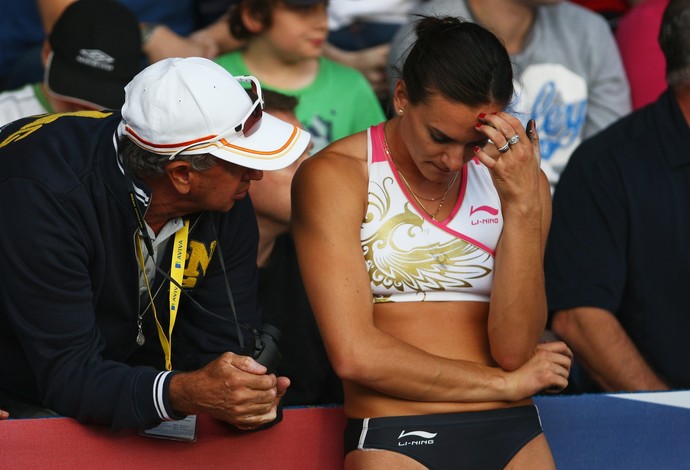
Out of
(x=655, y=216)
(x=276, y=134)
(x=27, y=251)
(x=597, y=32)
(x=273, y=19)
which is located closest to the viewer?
(x=27, y=251)

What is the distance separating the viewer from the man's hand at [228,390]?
252 centimetres

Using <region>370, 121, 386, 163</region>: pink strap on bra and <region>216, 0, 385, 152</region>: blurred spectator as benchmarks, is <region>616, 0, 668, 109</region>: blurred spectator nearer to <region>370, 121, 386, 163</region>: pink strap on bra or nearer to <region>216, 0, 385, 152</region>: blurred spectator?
<region>216, 0, 385, 152</region>: blurred spectator

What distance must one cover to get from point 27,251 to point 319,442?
0.95m

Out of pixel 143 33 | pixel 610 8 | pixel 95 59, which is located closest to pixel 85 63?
pixel 95 59

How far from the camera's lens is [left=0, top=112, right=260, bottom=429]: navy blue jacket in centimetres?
261

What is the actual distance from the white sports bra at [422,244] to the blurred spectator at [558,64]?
5.21 feet

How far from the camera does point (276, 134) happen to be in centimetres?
277

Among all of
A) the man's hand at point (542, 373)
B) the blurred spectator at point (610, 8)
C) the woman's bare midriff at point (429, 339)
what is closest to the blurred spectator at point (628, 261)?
the man's hand at point (542, 373)

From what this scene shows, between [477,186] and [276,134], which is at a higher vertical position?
[276,134]

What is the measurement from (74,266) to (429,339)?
943mm

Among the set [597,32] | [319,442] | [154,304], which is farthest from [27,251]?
[597,32]

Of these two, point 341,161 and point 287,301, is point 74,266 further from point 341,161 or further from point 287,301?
point 287,301

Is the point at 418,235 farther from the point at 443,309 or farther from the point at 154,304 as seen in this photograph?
the point at 154,304

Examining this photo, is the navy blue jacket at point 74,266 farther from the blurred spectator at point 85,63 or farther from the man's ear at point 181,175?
the blurred spectator at point 85,63
